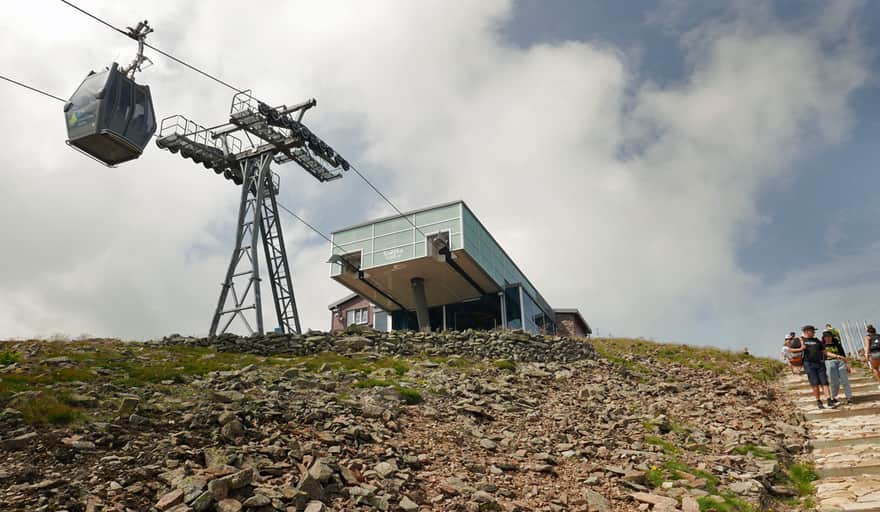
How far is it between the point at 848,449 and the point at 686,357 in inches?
611

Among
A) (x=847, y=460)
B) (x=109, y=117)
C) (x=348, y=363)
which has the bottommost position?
(x=847, y=460)

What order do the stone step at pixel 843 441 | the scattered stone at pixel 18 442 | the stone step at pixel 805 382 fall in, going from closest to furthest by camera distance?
the scattered stone at pixel 18 442, the stone step at pixel 843 441, the stone step at pixel 805 382

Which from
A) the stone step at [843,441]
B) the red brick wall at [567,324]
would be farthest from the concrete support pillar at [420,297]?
the stone step at [843,441]

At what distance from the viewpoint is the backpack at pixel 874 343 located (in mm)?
15484

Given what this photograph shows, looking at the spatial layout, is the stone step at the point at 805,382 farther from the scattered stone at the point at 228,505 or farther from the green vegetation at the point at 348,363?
the scattered stone at the point at 228,505

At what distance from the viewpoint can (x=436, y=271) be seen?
124 ft

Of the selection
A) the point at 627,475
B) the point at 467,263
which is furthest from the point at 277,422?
the point at 467,263

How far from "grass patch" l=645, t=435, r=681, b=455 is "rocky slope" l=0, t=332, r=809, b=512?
0.19 ft

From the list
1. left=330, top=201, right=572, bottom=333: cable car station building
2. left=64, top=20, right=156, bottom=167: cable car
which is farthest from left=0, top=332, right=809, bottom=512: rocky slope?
left=330, top=201, right=572, bottom=333: cable car station building

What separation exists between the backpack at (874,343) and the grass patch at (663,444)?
657 cm

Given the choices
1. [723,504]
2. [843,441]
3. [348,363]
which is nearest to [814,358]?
[843,441]

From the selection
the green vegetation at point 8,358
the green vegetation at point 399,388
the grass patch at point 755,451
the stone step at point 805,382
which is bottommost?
the grass patch at point 755,451

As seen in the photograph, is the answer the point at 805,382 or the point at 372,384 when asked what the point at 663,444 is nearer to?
the point at 372,384

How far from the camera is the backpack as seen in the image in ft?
50.8
